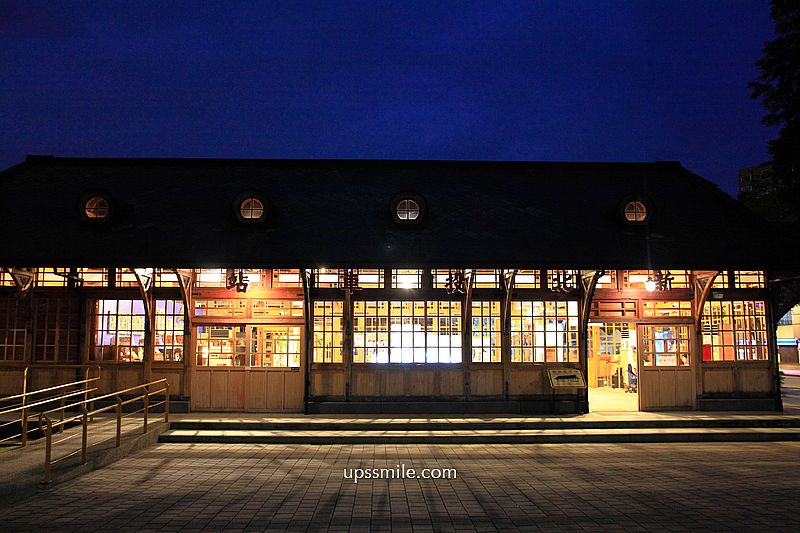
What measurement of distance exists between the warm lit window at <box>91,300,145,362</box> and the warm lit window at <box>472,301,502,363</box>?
25.4ft

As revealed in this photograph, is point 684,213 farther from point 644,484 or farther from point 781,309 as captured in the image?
point 644,484

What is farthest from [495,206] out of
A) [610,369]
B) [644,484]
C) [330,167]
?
[610,369]

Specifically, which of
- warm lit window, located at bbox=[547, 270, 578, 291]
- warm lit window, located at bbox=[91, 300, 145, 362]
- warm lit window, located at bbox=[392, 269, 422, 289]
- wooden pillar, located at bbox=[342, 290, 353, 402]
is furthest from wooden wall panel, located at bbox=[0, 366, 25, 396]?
warm lit window, located at bbox=[547, 270, 578, 291]

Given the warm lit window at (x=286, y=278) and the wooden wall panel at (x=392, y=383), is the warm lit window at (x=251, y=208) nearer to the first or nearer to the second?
the warm lit window at (x=286, y=278)

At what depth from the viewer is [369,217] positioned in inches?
553

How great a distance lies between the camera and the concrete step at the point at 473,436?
11.7 m

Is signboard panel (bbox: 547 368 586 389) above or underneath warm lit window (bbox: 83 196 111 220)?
underneath

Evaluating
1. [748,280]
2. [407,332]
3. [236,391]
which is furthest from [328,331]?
[748,280]

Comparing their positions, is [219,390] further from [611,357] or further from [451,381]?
[611,357]

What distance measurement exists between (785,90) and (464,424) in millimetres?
16378

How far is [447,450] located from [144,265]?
7.16m

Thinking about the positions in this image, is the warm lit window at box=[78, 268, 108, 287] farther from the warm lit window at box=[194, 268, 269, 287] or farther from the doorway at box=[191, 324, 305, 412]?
the doorway at box=[191, 324, 305, 412]

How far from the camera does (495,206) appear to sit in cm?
1460

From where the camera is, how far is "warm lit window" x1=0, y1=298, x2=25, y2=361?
14.0m
